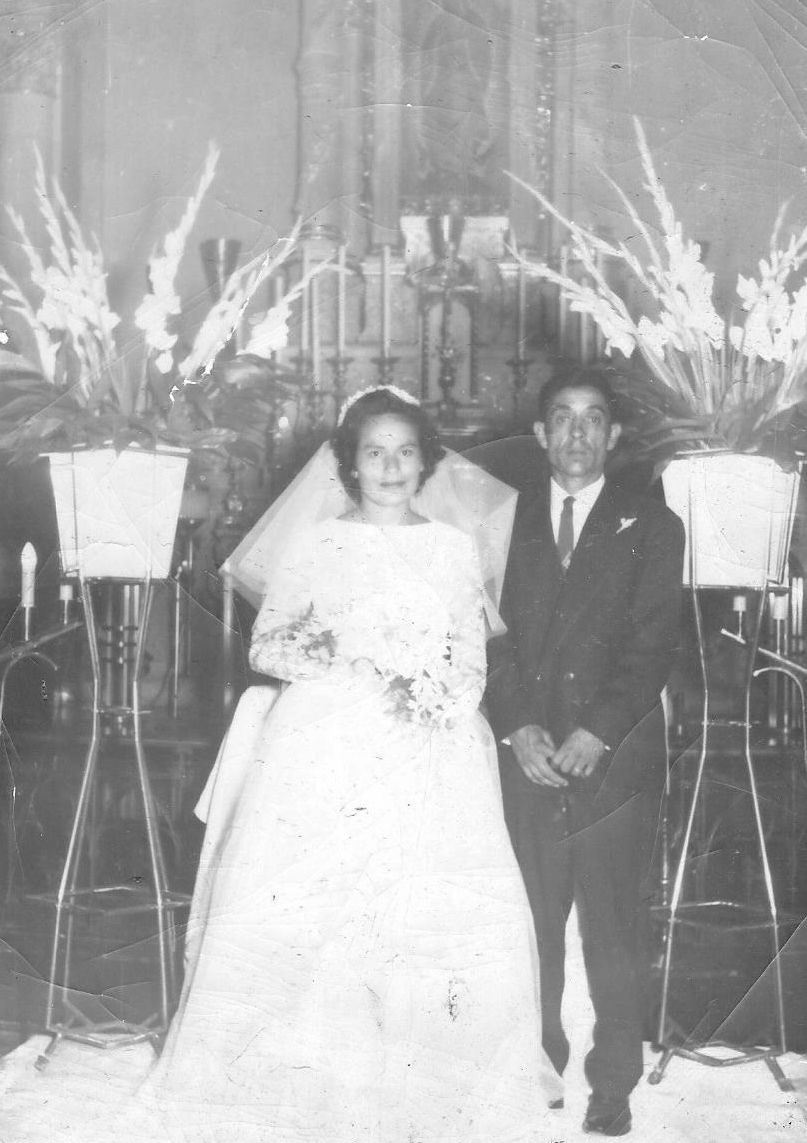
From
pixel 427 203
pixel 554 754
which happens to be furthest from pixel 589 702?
pixel 427 203

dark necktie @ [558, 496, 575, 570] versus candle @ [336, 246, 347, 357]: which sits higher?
candle @ [336, 246, 347, 357]

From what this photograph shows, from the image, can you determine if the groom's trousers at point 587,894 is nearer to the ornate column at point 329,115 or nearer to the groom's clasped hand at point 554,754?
the groom's clasped hand at point 554,754

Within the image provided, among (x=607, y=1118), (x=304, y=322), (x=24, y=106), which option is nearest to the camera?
(x=607, y=1118)

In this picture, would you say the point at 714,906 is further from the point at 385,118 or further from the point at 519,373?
the point at 385,118

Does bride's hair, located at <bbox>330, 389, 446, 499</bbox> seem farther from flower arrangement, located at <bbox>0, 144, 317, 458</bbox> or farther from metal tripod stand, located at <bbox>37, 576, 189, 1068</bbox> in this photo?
metal tripod stand, located at <bbox>37, 576, 189, 1068</bbox>

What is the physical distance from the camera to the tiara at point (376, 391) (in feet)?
6.48

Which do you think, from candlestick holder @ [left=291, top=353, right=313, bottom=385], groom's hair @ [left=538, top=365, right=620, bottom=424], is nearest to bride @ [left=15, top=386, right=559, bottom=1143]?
candlestick holder @ [left=291, top=353, right=313, bottom=385]

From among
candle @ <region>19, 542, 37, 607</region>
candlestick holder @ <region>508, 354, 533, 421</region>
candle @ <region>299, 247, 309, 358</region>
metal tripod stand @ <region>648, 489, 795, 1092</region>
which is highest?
candle @ <region>299, 247, 309, 358</region>

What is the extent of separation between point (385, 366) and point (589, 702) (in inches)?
30.6

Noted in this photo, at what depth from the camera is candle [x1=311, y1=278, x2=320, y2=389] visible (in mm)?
1998

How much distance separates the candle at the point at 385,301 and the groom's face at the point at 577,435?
13.4 inches

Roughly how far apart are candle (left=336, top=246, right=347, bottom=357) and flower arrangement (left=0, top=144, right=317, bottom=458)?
0.06 metres

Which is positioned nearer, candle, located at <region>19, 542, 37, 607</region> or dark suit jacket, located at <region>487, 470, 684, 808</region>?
dark suit jacket, located at <region>487, 470, 684, 808</region>

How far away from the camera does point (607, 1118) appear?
1.92 m
